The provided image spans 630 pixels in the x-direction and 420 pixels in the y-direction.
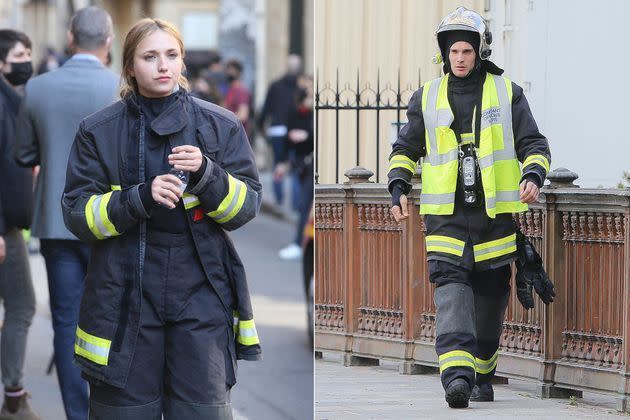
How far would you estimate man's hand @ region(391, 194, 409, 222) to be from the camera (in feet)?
12.8

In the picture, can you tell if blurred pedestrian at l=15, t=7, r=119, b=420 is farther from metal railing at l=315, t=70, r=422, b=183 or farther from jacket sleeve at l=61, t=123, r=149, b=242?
metal railing at l=315, t=70, r=422, b=183

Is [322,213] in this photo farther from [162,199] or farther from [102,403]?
[102,403]

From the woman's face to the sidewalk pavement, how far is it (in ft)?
2.73

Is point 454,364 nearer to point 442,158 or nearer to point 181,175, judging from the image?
point 442,158

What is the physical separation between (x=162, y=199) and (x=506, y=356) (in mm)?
1017

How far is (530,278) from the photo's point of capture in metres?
4.07

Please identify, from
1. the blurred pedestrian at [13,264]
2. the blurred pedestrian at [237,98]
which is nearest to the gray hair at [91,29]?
the blurred pedestrian at [13,264]

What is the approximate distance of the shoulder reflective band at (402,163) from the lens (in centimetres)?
382

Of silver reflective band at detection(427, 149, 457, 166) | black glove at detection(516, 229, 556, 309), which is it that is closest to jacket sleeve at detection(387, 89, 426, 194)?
silver reflective band at detection(427, 149, 457, 166)

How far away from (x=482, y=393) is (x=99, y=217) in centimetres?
109

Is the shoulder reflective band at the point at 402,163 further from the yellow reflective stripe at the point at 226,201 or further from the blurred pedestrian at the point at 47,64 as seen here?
the blurred pedestrian at the point at 47,64

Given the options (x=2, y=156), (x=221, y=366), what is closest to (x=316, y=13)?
(x=221, y=366)

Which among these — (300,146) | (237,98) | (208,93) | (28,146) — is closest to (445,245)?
(28,146)

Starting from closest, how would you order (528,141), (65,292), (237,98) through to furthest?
1. (528,141)
2. (65,292)
3. (237,98)
